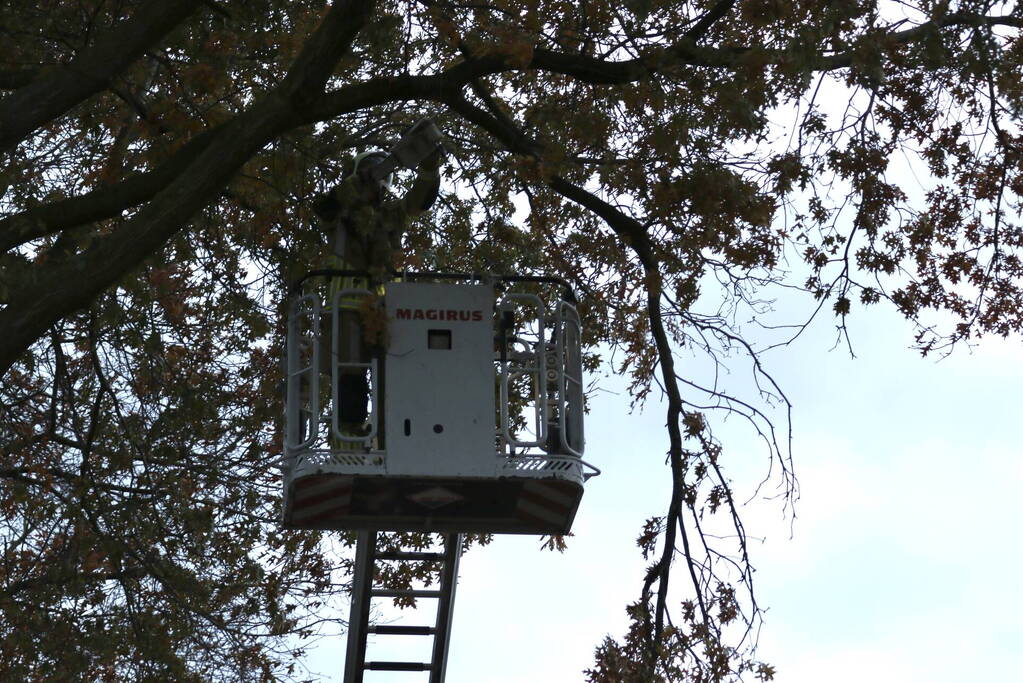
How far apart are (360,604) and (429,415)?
378 centimetres

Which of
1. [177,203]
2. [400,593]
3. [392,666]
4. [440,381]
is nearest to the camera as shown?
[177,203]

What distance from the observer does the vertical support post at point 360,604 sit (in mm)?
12953

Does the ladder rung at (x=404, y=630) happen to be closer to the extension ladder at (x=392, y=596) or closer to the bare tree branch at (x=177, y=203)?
the extension ladder at (x=392, y=596)

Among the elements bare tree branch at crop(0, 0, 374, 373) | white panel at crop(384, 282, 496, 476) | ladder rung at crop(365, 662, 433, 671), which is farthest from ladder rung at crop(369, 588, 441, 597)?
bare tree branch at crop(0, 0, 374, 373)

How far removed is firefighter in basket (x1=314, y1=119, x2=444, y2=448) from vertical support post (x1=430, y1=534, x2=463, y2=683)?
2468 mm

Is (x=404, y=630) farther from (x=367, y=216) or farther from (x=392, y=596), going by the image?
(x=367, y=216)

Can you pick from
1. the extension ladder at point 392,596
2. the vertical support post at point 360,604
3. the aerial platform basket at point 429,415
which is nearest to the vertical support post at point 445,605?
the extension ladder at point 392,596

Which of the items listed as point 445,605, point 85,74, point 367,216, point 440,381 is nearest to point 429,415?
point 440,381

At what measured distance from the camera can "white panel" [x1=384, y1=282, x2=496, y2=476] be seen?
31.9ft

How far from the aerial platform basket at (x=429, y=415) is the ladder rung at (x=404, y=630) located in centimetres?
288

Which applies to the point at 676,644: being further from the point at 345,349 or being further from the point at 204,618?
the point at 204,618

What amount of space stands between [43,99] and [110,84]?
1.65ft

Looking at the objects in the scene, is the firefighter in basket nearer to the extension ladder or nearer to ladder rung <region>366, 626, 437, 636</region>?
the extension ladder

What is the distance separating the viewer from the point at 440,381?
9.95 m
